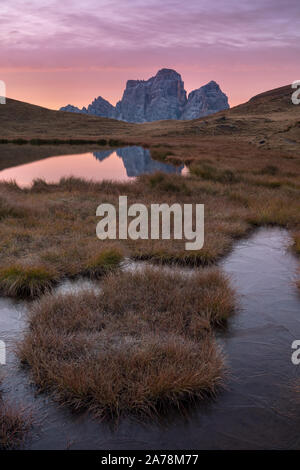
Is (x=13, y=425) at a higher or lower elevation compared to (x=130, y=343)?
lower

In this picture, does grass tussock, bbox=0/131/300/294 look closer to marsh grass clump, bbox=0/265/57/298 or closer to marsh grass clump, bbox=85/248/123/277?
marsh grass clump, bbox=85/248/123/277

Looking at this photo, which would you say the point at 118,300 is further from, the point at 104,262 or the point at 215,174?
the point at 215,174

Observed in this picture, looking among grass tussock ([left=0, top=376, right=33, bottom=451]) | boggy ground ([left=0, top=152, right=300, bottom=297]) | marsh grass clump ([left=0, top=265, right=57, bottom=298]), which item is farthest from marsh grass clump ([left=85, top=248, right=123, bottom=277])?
grass tussock ([left=0, top=376, right=33, bottom=451])

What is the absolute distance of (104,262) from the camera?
8.99 m

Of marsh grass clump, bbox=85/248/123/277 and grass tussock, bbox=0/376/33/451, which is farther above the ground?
marsh grass clump, bbox=85/248/123/277

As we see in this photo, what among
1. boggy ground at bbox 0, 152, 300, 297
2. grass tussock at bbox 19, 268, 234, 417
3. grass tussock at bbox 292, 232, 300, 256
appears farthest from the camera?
grass tussock at bbox 292, 232, 300, 256

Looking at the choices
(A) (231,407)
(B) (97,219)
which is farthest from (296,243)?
(A) (231,407)

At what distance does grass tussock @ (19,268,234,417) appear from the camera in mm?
4562

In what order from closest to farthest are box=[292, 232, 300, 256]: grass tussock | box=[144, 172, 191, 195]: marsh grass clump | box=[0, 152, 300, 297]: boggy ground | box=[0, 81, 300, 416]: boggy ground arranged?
box=[0, 81, 300, 416]: boggy ground
box=[0, 152, 300, 297]: boggy ground
box=[292, 232, 300, 256]: grass tussock
box=[144, 172, 191, 195]: marsh grass clump

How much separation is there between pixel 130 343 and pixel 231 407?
1.65 meters

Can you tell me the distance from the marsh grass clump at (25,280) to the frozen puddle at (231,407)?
1.52 ft

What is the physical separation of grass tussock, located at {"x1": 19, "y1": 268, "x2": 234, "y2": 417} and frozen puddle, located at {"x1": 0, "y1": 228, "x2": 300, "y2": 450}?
203 millimetres
